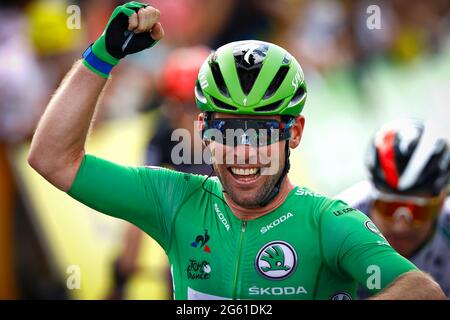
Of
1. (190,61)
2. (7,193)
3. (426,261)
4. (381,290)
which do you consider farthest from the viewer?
(7,193)

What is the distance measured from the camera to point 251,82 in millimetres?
4914

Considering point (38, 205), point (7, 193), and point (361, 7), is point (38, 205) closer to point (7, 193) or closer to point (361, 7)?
point (7, 193)

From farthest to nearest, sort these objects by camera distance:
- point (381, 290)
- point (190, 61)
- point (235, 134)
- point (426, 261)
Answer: point (190, 61) → point (426, 261) → point (235, 134) → point (381, 290)

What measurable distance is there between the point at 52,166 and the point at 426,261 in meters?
3.31

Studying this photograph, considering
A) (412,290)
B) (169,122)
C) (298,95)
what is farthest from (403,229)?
(169,122)

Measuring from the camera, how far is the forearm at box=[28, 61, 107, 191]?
492 centimetres

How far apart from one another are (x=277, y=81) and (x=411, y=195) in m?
2.73

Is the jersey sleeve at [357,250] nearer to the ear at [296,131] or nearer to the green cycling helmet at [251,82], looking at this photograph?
the ear at [296,131]

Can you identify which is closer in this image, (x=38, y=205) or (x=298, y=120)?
(x=298, y=120)

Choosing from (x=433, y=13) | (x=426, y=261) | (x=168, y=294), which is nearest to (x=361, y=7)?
(x=433, y=13)

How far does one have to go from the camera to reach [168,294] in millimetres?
11039

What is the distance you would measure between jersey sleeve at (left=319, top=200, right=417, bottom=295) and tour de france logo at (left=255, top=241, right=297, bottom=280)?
A: 16 cm

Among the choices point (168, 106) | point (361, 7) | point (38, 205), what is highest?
point (361, 7)

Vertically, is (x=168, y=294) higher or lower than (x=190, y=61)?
lower
